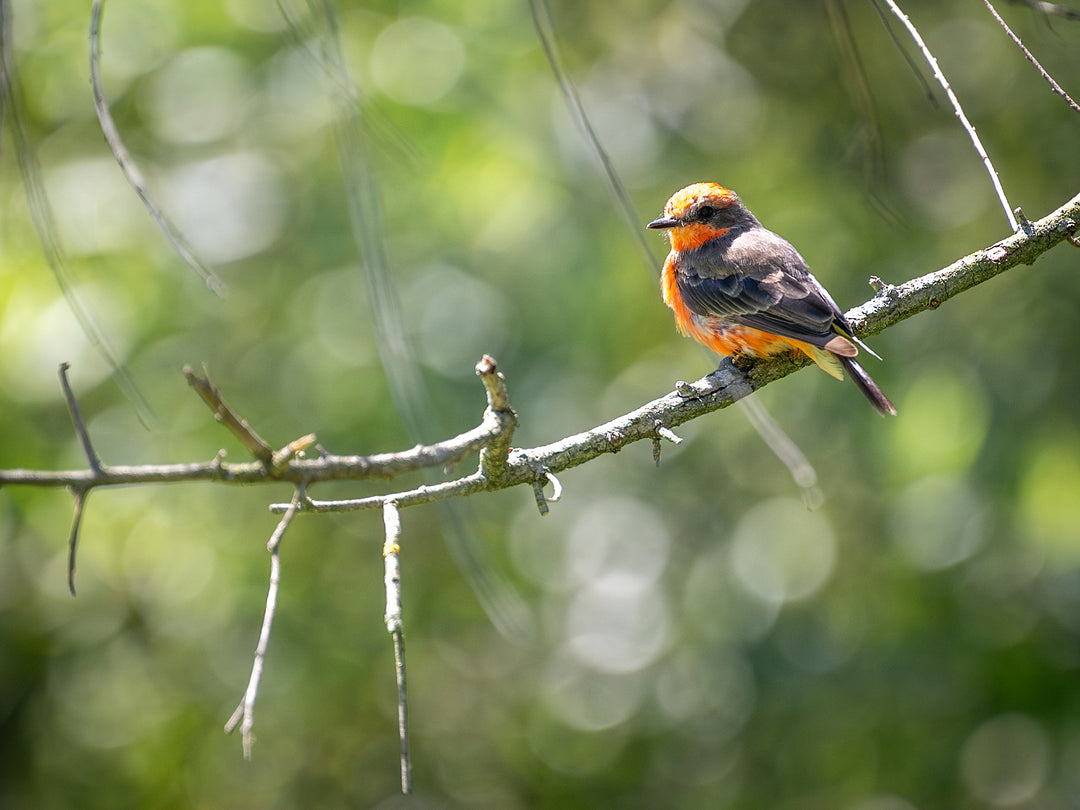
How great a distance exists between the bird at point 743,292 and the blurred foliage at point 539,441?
60 centimetres

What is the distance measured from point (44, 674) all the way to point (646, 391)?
3.72 meters

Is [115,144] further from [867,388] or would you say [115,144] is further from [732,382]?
[867,388]

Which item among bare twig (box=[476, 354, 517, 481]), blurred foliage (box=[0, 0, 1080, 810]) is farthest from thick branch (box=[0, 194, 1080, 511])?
blurred foliage (box=[0, 0, 1080, 810])

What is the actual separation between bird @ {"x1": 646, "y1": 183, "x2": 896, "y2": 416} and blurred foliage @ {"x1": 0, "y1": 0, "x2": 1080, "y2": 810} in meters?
0.60

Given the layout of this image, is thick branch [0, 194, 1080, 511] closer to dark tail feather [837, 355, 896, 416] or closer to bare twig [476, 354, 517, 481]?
bare twig [476, 354, 517, 481]

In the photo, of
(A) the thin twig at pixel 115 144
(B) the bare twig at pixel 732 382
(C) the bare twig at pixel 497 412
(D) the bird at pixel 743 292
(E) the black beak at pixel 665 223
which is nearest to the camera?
(A) the thin twig at pixel 115 144

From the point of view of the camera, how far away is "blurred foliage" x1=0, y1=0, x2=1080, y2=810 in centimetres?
478

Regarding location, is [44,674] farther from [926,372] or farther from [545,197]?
[926,372]

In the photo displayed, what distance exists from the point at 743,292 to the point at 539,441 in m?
1.50

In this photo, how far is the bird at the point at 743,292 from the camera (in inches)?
140

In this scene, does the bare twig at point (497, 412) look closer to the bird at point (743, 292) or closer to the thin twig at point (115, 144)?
the thin twig at point (115, 144)

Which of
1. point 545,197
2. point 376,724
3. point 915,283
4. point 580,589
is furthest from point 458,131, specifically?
point 376,724

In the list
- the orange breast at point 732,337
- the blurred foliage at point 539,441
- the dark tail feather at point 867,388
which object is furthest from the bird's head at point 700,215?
the dark tail feather at point 867,388

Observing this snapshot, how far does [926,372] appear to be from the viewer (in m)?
4.93
